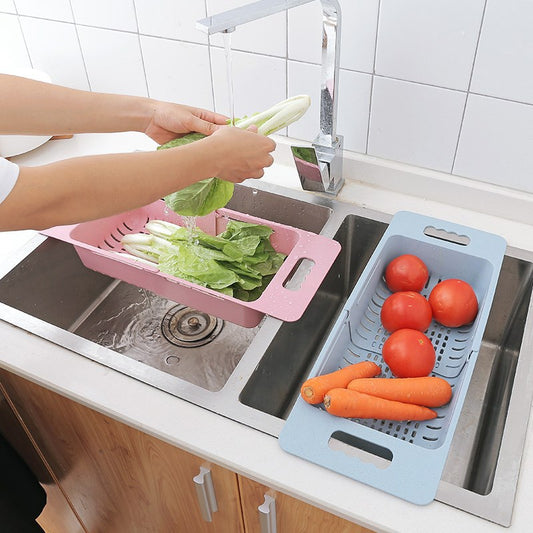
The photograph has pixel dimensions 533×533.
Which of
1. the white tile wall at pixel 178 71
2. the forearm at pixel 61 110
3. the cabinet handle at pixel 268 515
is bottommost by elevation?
the cabinet handle at pixel 268 515

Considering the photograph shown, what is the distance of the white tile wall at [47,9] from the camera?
143 cm

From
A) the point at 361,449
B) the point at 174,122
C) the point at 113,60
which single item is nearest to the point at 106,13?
the point at 113,60

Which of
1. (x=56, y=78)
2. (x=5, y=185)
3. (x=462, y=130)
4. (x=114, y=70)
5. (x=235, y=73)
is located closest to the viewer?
(x=5, y=185)

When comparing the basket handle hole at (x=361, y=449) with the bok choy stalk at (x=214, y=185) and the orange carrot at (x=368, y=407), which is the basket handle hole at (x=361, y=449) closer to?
the orange carrot at (x=368, y=407)

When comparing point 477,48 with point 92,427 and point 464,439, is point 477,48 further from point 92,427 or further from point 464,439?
point 92,427

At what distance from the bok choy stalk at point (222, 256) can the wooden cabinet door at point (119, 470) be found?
308mm

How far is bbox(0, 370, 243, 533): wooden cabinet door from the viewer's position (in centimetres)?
99

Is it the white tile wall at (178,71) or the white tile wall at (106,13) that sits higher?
the white tile wall at (106,13)

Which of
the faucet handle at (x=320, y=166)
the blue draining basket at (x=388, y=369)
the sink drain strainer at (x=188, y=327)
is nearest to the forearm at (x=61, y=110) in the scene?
the faucet handle at (x=320, y=166)

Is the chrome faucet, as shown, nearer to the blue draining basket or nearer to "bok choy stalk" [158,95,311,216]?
"bok choy stalk" [158,95,311,216]

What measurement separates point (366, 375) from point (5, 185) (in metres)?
0.61

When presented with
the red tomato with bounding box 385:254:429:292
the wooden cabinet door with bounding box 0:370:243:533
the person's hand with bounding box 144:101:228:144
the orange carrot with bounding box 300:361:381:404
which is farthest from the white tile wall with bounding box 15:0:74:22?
the orange carrot with bounding box 300:361:381:404

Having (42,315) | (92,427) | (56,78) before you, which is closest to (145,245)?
(42,315)

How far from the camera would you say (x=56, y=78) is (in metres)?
1.60
